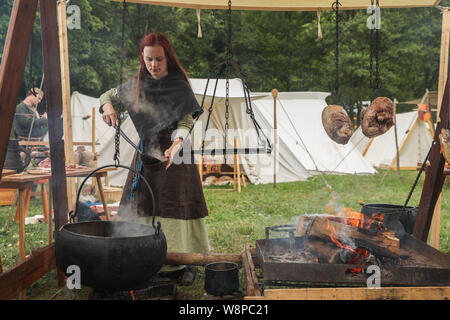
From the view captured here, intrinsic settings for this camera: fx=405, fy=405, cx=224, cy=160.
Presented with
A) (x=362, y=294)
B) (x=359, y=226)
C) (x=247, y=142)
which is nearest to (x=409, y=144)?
(x=247, y=142)

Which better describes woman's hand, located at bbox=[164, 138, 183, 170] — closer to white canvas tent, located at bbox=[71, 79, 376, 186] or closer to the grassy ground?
the grassy ground

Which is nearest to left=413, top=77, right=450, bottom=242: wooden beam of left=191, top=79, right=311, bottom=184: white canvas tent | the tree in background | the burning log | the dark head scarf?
the burning log

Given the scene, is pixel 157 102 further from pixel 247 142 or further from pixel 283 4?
pixel 247 142

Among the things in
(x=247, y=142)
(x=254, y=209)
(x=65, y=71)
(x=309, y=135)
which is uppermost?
(x=65, y=71)

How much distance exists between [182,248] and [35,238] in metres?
2.16

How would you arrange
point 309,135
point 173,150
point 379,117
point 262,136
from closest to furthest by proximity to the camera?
point 173,150 → point 379,117 → point 262,136 → point 309,135

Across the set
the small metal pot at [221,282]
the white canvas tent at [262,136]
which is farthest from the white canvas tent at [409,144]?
the small metal pot at [221,282]

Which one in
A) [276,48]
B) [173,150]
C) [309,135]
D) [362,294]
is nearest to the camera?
[362,294]

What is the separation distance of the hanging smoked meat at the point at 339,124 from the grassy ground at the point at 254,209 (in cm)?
129

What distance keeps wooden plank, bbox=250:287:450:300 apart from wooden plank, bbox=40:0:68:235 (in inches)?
55.3

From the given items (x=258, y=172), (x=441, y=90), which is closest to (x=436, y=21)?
(x=258, y=172)

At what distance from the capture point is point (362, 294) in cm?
208

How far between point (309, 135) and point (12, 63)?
8.25 meters
